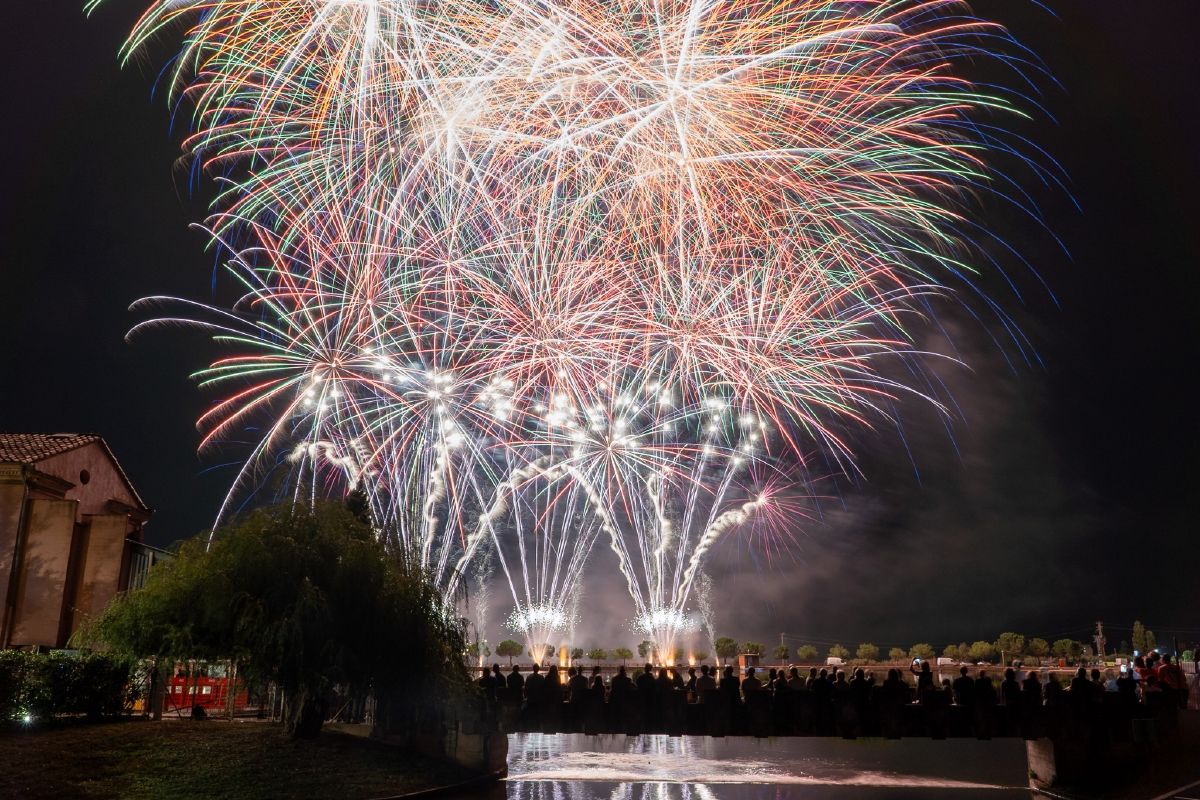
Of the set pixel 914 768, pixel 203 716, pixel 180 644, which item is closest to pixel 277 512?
pixel 180 644

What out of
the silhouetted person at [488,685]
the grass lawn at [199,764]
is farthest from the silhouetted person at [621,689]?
the grass lawn at [199,764]

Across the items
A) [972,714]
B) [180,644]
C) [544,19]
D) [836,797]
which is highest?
[544,19]

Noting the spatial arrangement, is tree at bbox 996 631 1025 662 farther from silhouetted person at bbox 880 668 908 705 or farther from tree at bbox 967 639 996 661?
silhouetted person at bbox 880 668 908 705

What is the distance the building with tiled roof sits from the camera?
4022cm

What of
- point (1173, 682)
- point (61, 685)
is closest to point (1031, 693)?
point (1173, 682)

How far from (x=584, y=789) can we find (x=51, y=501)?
2525cm

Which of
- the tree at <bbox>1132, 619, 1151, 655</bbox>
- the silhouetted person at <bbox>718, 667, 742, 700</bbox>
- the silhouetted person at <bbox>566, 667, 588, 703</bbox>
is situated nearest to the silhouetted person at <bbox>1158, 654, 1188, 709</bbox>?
the silhouetted person at <bbox>718, 667, 742, 700</bbox>

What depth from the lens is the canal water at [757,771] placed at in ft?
105

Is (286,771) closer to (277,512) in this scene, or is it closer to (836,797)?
(277,512)

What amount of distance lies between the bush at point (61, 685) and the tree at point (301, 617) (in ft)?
3.17

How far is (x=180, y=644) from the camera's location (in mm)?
28172

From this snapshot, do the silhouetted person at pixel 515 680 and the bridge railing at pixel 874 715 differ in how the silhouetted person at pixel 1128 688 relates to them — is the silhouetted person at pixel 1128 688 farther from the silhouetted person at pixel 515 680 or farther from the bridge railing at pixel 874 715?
the silhouetted person at pixel 515 680

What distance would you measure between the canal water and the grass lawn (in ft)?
12.4

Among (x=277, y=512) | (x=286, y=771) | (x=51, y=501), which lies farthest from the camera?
(x=51, y=501)
